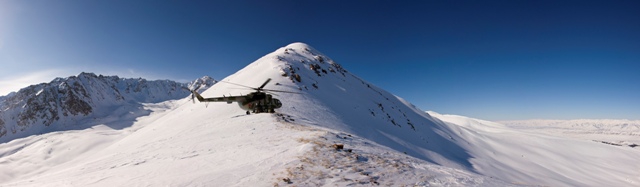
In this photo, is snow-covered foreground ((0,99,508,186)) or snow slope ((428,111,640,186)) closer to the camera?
snow-covered foreground ((0,99,508,186))

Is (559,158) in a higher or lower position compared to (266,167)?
lower

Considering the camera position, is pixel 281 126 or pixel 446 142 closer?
pixel 281 126

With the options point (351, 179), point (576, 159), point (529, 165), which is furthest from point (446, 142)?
point (351, 179)

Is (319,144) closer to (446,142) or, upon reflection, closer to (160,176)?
(160,176)

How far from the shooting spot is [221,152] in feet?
49.0

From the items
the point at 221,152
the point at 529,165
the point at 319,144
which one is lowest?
the point at 529,165

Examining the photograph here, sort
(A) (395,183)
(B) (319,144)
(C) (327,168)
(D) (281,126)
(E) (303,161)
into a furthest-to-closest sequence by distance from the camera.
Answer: (D) (281,126) < (B) (319,144) < (E) (303,161) < (C) (327,168) < (A) (395,183)

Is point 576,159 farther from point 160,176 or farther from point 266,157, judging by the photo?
point 160,176

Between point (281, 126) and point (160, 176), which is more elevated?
point (281, 126)

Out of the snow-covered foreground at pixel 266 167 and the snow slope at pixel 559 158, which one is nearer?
the snow-covered foreground at pixel 266 167

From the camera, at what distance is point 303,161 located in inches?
451

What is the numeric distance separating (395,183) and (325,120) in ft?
73.3

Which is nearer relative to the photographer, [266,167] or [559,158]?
[266,167]

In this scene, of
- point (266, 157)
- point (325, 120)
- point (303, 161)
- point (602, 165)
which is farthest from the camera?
point (602, 165)
